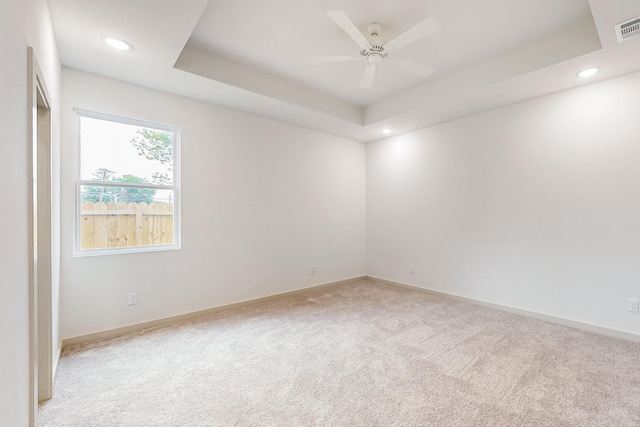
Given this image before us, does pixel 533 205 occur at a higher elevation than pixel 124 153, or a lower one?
lower

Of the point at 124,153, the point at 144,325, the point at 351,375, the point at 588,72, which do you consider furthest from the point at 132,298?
the point at 588,72

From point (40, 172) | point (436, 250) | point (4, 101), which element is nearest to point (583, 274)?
point (436, 250)

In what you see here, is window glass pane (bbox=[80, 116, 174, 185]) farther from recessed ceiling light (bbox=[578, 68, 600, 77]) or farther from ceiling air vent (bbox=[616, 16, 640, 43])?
recessed ceiling light (bbox=[578, 68, 600, 77])

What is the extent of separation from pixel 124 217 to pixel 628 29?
4643 mm

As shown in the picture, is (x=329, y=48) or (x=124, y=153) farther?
(x=124, y=153)

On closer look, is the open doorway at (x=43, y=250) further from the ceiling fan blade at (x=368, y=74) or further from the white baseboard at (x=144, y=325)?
the ceiling fan blade at (x=368, y=74)

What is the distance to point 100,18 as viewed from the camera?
2.04 m

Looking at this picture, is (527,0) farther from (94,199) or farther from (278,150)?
(94,199)

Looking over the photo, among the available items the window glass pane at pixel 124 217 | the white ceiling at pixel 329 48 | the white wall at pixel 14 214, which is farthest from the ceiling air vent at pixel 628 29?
the window glass pane at pixel 124 217

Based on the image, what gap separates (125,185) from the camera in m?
3.03

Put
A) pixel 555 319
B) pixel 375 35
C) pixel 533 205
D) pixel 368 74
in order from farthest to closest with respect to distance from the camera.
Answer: pixel 533 205 < pixel 555 319 < pixel 368 74 < pixel 375 35

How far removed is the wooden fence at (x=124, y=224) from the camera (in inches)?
112

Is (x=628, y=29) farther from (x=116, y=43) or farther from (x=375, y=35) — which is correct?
(x=116, y=43)

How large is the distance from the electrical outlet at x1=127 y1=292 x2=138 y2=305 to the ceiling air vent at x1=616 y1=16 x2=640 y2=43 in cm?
476
